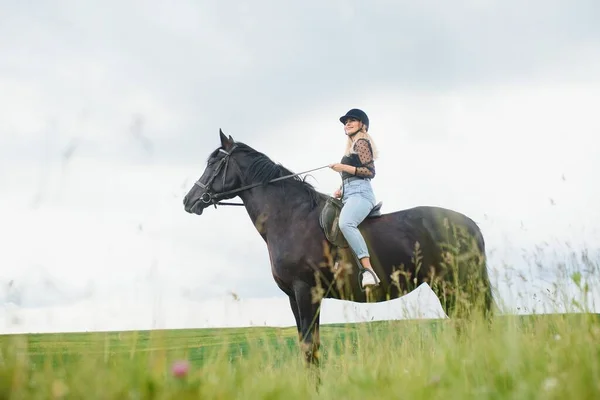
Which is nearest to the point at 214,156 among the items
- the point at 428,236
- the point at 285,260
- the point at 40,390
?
the point at 285,260

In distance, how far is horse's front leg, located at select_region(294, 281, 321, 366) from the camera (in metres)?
6.77

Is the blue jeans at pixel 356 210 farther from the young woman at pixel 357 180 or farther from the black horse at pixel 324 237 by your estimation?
the black horse at pixel 324 237

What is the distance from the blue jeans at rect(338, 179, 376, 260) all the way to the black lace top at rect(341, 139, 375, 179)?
103 mm

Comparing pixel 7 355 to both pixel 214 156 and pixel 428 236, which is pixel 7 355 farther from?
pixel 428 236

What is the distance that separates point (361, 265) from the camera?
7336 millimetres

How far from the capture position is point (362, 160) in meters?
7.49

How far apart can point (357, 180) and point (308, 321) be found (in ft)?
5.89

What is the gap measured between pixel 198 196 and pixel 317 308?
2.15m

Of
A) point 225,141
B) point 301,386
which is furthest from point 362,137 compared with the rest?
point 301,386

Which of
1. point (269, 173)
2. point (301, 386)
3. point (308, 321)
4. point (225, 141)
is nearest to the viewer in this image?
point (301, 386)

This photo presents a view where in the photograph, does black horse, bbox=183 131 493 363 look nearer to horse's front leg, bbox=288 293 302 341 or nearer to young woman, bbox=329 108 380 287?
horse's front leg, bbox=288 293 302 341

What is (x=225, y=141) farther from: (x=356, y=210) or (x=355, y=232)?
(x=355, y=232)

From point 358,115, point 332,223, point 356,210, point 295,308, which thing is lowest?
point 295,308

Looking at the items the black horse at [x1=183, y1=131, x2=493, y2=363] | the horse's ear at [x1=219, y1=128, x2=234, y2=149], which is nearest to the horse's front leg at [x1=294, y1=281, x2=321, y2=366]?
the black horse at [x1=183, y1=131, x2=493, y2=363]
